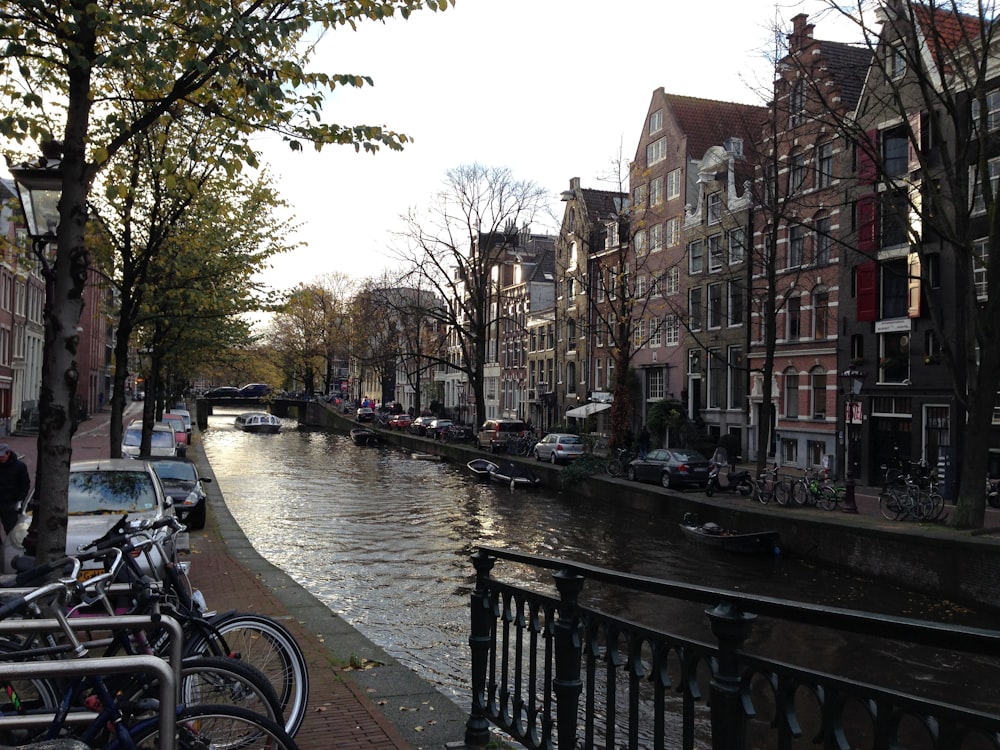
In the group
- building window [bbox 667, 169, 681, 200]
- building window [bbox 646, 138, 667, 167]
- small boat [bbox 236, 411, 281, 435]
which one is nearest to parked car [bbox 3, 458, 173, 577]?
building window [bbox 667, 169, 681, 200]

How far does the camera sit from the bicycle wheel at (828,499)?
22578 millimetres

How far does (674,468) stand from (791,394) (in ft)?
26.3

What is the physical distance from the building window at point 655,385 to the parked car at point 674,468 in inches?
553

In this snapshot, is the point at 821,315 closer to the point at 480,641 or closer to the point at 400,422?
the point at 480,641

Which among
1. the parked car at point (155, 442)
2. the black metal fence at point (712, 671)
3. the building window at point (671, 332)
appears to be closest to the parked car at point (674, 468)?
the building window at point (671, 332)

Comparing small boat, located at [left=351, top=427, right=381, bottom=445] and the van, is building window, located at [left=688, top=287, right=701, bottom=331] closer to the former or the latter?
the van

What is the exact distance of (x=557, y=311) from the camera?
58875 mm

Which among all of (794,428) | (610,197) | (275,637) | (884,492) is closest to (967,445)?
(884,492)

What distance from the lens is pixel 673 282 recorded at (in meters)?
43.9

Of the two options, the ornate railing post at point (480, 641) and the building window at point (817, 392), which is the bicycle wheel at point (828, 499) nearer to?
the building window at point (817, 392)

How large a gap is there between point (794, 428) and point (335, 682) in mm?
29353

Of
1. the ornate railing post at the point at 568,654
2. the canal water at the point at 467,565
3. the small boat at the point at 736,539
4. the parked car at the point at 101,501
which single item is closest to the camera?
the ornate railing post at the point at 568,654

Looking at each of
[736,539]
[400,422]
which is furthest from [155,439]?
[400,422]

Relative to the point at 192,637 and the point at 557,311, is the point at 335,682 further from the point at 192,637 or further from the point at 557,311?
the point at 557,311
